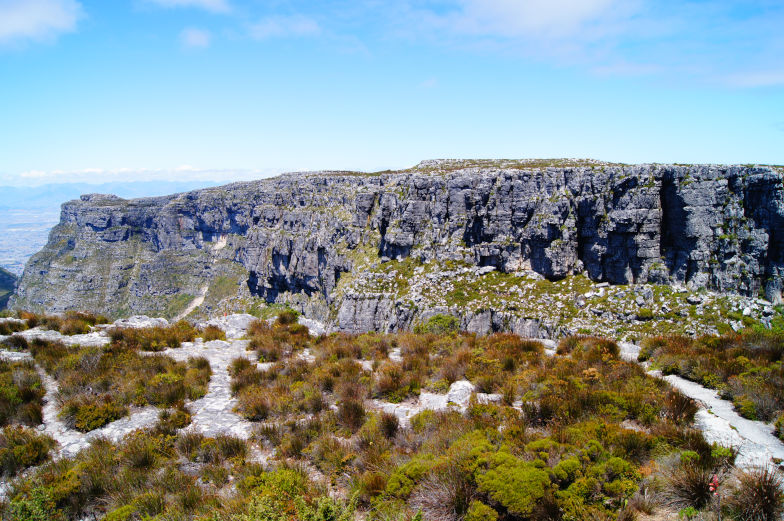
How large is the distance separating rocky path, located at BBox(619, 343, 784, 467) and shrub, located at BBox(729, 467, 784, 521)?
45.6 inches

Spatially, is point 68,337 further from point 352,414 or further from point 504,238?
point 504,238

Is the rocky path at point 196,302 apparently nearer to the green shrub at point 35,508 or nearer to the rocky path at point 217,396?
the rocky path at point 217,396

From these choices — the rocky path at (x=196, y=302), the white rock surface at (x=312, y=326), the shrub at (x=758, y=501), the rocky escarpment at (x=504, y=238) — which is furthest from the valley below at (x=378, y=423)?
the rocky path at (x=196, y=302)

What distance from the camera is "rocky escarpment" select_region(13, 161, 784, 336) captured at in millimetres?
48031

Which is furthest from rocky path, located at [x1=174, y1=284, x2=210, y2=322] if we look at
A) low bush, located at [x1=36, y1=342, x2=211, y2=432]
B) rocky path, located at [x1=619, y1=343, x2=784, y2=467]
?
rocky path, located at [x1=619, y1=343, x2=784, y2=467]

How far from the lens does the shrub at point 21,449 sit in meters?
7.41

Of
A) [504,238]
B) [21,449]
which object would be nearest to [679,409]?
[21,449]

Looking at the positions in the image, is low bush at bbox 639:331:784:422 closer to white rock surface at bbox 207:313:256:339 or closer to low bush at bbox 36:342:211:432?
low bush at bbox 36:342:211:432

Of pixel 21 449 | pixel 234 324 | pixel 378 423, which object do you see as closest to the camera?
pixel 21 449

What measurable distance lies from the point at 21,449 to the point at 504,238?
213 feet

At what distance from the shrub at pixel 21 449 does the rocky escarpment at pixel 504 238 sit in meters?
50.3

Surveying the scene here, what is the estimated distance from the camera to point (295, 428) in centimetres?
866

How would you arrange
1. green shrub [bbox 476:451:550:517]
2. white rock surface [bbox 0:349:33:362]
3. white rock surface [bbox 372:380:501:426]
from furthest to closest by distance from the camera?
white rock surface [bbox 0:349:33:362]
white rock surface [bbox 372:380:501:426]
green shrub [bbox 476:451:550:517]

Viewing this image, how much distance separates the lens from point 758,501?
192 inches
